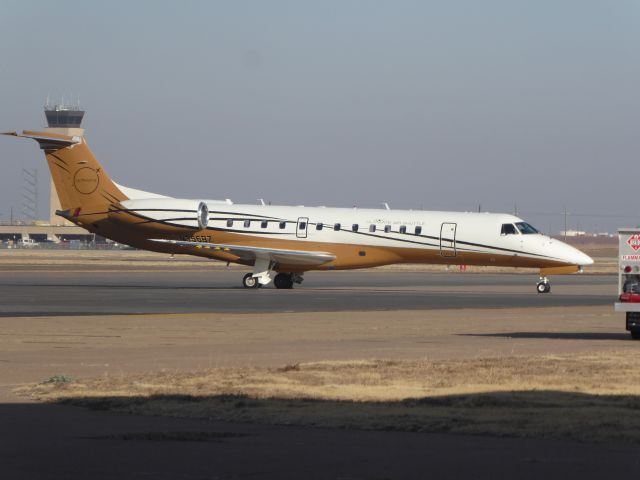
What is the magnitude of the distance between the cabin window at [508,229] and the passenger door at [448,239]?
1953mm

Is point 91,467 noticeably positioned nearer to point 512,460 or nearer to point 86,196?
point 512,460

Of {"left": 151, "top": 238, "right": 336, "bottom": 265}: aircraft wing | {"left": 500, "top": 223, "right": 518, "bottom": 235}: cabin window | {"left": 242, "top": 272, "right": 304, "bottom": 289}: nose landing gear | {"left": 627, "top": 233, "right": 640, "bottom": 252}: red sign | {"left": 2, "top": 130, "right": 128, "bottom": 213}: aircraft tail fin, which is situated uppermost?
{"left": 2, "top": 130, "right": 128, "bottom": 213}: aircraft tail fin

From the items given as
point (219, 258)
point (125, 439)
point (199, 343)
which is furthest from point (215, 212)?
point (125, 439)

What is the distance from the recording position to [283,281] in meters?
52.7

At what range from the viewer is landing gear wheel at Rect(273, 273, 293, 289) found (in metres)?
52.6

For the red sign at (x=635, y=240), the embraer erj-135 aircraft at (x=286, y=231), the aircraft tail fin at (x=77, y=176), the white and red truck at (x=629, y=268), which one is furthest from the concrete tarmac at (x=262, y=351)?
the aircraft tail fin at (x=77, y=176)

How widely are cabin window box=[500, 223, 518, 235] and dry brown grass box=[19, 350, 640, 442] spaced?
3112 centimetres

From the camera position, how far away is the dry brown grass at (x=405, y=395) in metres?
12.7

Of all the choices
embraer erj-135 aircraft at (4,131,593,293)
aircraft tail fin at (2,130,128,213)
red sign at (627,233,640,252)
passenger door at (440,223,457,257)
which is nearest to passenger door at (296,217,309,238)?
embraer erj-135 aircraft at (4,131,593,293)

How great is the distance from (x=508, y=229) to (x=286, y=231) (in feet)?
30.3

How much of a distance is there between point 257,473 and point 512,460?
7.28 ft

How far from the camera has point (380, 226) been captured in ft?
168

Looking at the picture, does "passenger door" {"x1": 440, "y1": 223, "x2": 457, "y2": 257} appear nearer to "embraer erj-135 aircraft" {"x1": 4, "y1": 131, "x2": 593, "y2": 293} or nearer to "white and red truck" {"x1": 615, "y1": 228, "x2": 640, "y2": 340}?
"embraer erj-135 aircraft" {"x1": 4, "y1": 131, "x2": 593, "y2": 293}

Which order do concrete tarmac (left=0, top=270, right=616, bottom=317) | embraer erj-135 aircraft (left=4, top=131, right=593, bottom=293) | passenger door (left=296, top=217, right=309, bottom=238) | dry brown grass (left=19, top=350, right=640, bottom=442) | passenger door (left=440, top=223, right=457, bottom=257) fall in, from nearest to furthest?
dry brown grass (left=19, top=350, right=640, bottom=442) < concrete tarmac (left=0, top=270, right=616, bottom=317) < passenger door (left=440, top=223, right=457, bottom=257) < embraer erj-135 aircraft (left=4, top=131, right=593, bottom=293) < passenger door (left=296, top=217, right=309, bottom=238)
